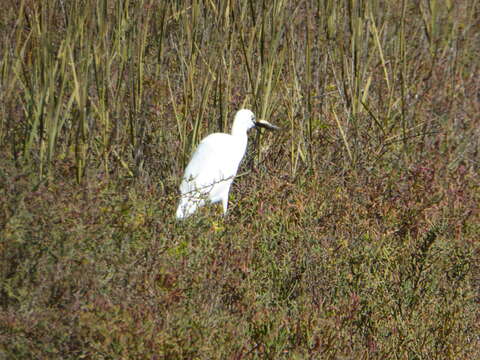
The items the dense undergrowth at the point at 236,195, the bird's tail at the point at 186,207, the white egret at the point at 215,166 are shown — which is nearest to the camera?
the dense undergrowth at the point at 236,195

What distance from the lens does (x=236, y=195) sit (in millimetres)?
5277

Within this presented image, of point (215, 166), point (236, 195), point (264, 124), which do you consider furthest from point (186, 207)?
point (264, 124)

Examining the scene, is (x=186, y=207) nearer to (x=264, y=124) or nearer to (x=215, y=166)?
(x=215, y=166)

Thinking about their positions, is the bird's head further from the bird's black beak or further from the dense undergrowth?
the dense undergrowth

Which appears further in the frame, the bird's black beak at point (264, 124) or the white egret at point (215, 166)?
the bird's black beak at point (264, 124)

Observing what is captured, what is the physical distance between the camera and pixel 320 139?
229 inches

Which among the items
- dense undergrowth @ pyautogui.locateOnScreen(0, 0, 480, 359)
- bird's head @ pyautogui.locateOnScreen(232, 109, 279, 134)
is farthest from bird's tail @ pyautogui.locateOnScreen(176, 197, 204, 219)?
bird's head @ pyautogui.locateOnScreen(232, 109, 279, 134)

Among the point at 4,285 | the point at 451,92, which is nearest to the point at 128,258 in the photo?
the point at 4,285

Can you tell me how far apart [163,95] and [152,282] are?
7.07ft

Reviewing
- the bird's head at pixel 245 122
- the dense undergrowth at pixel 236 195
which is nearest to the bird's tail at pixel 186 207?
the dense undergrowth at pixel 236 195

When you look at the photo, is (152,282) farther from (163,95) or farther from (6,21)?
(163,95)

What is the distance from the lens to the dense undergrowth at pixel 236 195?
133 inches

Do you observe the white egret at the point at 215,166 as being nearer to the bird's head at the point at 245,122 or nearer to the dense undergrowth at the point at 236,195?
the bird's head at the point at 245,122

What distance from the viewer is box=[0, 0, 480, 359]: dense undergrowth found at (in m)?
3.39
